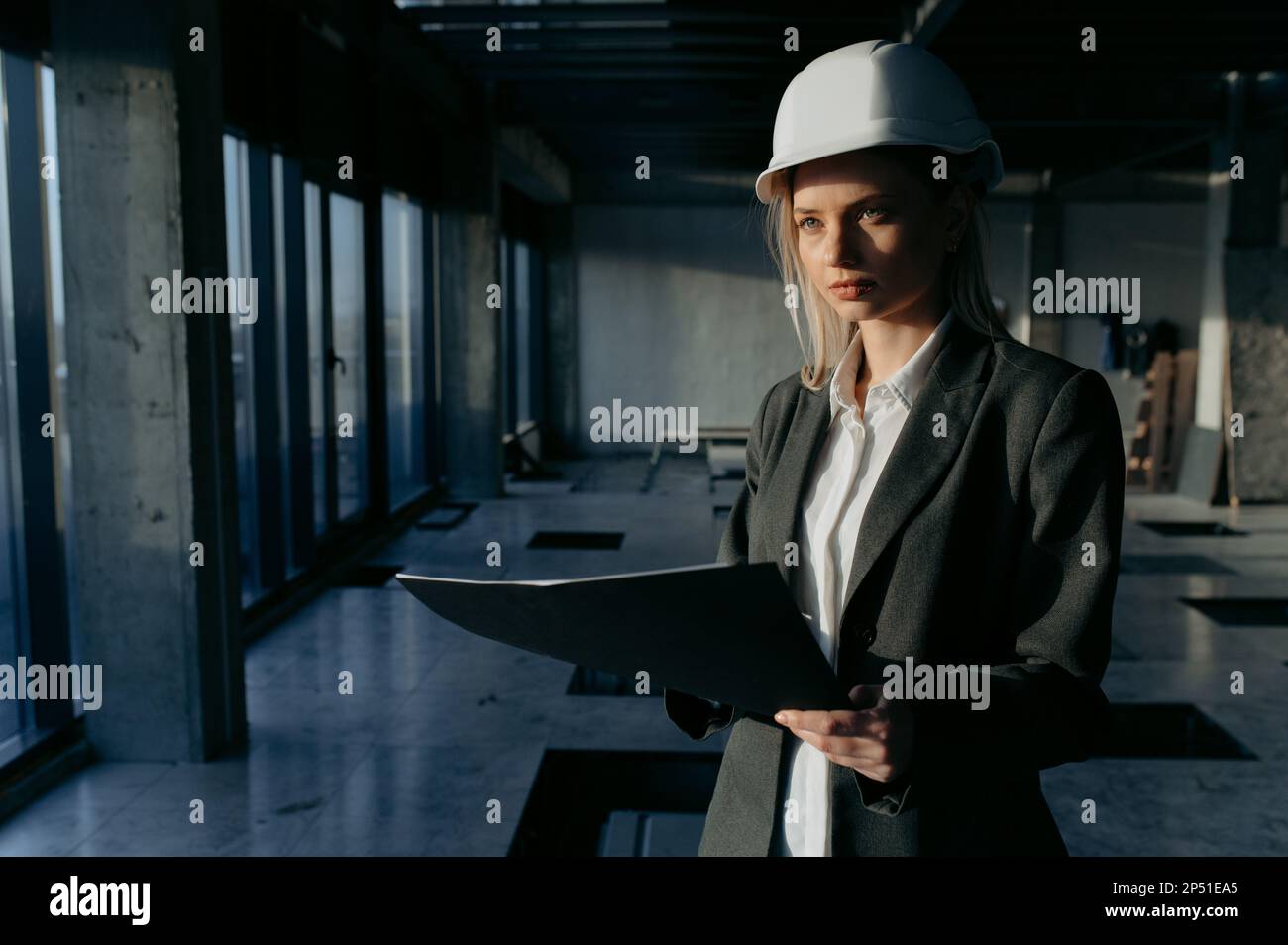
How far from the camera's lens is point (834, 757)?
47.4 inches

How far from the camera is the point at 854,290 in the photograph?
130 cm

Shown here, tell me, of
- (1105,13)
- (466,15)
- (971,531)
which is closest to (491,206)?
(466,15)

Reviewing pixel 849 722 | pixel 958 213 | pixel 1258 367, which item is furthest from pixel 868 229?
pixel 1258 367

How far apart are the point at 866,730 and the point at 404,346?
9.05m

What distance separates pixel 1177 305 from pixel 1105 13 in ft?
30.9

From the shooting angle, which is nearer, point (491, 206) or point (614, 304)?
point (491, 206)

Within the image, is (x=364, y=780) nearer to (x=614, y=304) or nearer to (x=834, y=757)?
(x=834, y=757)

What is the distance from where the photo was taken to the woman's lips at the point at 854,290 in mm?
1299

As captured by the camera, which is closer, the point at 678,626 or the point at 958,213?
the point at 678,626

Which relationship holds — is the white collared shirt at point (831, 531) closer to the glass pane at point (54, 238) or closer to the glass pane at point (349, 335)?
the glass pane at point (54, 238)
